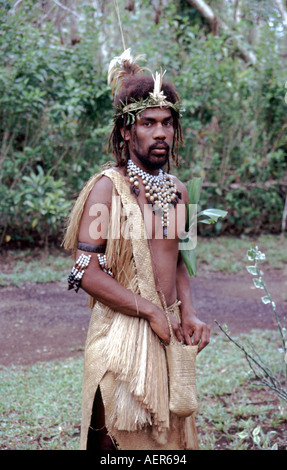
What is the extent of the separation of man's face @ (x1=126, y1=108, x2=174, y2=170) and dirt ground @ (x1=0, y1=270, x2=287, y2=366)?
8.17 feet

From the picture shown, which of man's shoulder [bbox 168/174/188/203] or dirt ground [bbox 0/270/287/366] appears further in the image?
dirt ground [bbox 0/270/287/366]

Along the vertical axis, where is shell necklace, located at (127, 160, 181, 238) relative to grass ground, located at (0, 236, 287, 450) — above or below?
above

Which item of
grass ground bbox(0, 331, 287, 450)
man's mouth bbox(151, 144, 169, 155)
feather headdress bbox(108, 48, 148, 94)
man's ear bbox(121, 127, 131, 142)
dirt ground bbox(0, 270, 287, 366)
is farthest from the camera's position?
dirt ground bbox(0, 270, 287, 366)

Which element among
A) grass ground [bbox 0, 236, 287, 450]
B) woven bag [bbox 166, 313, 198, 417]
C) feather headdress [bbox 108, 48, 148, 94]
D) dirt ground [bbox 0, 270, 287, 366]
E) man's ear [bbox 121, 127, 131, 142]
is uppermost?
feather headdress [bbox 108, 48, 148, 94]

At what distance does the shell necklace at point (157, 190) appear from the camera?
2.19 m

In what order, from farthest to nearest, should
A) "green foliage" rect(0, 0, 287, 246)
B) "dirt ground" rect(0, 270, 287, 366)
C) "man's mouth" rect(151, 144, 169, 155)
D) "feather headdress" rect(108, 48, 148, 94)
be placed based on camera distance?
"green foliage" rect(0, 0, 287, 246)
"dirt ground" rect(0, 270, 287, 366)
"feather headdress" rect(108, 48, 148, 94)
"man's mouth" rect(151, 144, 169, 155)

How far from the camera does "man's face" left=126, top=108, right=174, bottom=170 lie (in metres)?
2.12

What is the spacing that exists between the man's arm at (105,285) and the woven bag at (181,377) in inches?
2.9

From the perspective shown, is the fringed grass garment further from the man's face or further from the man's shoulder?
the man's shoulder

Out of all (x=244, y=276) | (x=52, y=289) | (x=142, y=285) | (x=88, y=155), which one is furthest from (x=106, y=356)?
(x=88, y=155)

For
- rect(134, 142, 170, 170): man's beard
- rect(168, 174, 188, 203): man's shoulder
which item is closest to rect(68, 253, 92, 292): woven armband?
rect(134, 142, 170, 170): man's beard

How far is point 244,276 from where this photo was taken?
6.84 meters

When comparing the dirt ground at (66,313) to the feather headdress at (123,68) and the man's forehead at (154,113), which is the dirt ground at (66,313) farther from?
the man's forehead at (154,113)
